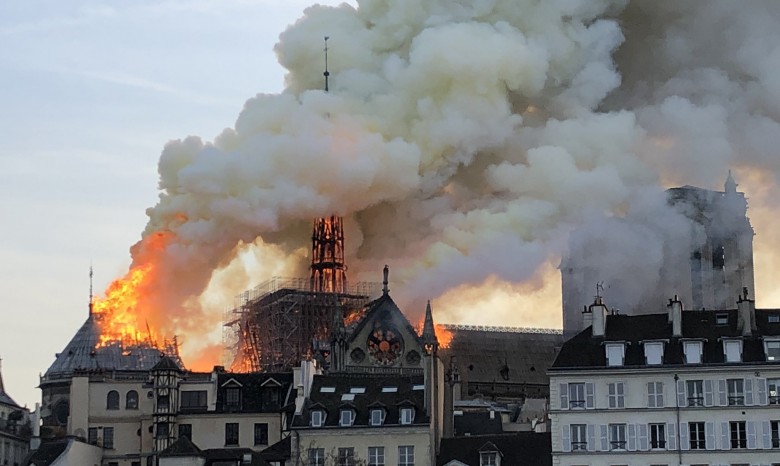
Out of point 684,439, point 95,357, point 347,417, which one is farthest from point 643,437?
point 95,357

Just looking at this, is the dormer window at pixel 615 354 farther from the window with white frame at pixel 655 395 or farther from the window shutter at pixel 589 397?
the window with white frame at pixel 655 395

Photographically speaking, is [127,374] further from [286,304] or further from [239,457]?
[239,457]

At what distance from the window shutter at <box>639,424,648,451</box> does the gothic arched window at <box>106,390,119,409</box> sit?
35.9 m

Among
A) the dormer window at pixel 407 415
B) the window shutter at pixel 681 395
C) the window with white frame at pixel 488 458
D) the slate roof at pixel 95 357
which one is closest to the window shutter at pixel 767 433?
the window shutter at pixel 681 395

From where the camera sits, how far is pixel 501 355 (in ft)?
490

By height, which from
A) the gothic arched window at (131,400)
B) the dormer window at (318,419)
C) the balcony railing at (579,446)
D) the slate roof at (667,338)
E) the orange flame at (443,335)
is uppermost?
the orange flame at (443,335)

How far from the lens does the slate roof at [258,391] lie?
10744 centimetres

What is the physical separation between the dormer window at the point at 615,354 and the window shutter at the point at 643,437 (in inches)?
139

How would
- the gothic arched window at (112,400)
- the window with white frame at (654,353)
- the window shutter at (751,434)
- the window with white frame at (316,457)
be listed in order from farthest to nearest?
the gothic arched window at (112,400) → the window with white frame at (316,457) → the window with white frame at (654,353) → the window shutter at (751,434)

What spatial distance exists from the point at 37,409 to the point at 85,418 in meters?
7.27

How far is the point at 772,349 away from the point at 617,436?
8926mm

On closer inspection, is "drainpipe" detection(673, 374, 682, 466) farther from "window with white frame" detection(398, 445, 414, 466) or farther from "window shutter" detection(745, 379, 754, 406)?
"window with white frame" detection(398, 445, 414, 466)

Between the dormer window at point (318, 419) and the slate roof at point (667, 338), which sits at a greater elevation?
the slate roof at point (667, 338)

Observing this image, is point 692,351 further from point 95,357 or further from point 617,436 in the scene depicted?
point 95,357
